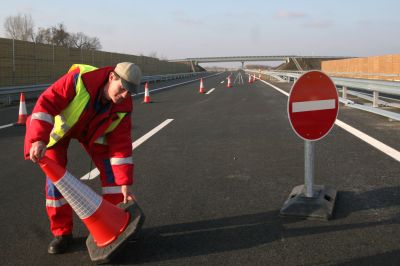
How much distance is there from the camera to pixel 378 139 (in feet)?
23.7

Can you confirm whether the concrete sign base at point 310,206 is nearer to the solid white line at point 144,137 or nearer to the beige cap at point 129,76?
the beige cap at point 129,76

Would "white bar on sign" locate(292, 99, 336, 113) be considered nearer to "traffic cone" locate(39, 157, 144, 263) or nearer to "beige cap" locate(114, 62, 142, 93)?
"beige cap" locate(114, 62, 142, 93)

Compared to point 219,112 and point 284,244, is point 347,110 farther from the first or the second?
point 284,244

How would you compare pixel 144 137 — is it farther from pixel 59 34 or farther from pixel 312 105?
pixel 59 34

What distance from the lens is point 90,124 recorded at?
342cm

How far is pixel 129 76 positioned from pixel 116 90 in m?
0.18

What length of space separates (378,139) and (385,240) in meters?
4.29

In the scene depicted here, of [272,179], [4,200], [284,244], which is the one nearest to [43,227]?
[4,200]

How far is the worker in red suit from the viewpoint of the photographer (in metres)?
3.03

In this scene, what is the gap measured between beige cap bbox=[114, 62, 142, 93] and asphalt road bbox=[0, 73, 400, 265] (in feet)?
4.07

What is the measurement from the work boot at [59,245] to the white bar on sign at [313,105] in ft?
7.25

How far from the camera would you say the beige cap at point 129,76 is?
298 centimetres

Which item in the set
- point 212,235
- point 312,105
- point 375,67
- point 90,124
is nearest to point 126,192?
point 90,124

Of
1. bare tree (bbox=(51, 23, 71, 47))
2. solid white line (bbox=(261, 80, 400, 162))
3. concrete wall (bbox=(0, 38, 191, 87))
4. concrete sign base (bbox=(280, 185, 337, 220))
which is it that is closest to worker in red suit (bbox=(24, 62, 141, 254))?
concrete sign base (bbox=(280, 185, 337, 220))
